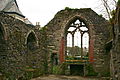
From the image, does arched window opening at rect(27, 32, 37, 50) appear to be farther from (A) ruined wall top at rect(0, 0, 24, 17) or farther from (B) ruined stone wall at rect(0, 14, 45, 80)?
(A) ruined wall top at rect(0, 0, 24, 17)

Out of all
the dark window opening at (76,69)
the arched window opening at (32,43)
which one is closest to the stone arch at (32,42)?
the arched window opening at (32,43)

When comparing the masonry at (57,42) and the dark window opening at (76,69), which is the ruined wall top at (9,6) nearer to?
the masonry at (57,42)

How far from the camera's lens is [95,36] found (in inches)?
585

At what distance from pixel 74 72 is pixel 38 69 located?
11.8 ft

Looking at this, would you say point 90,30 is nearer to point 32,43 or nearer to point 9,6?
point 32,43

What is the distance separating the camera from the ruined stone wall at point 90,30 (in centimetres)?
1452

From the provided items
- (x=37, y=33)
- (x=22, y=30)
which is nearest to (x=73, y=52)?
(x=37, y=33)

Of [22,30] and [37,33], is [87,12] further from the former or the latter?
[22,30]

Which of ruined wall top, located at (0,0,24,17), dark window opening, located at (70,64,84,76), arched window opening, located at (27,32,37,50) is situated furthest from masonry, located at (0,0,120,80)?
ruined wall top, located at (0,0,24,17)

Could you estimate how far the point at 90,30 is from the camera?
1502 centimetres

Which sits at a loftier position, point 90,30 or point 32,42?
point 90,30

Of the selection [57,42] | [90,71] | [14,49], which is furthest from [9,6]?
[14,49]

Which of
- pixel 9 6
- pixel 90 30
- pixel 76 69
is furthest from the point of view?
pixel 9 6

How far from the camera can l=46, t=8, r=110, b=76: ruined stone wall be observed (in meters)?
14.5
